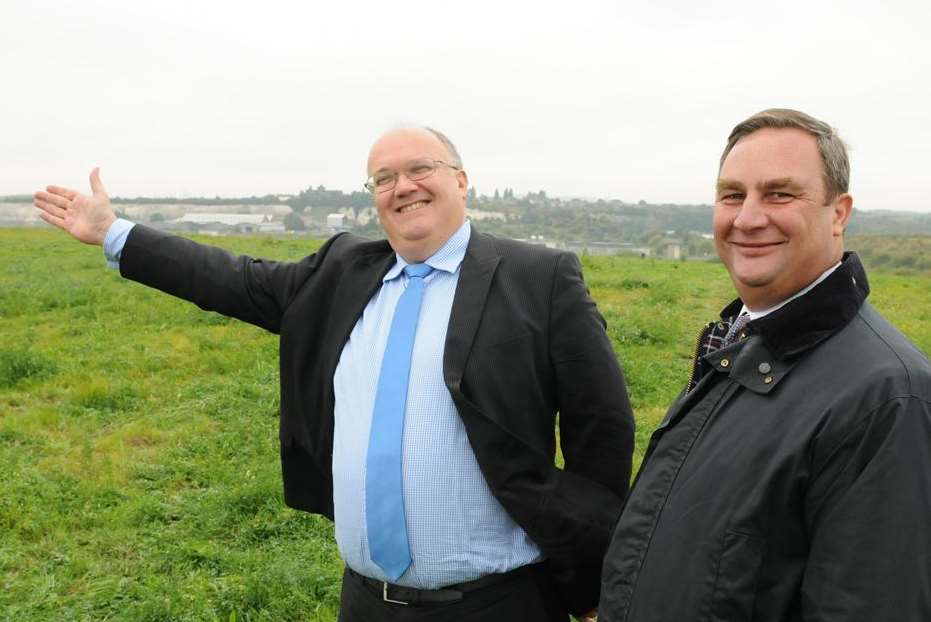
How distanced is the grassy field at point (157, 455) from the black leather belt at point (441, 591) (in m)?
1.78

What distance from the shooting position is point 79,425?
7.68 meters

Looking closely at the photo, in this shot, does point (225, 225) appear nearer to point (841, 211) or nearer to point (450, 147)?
point (450, 147)

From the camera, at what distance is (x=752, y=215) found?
6.64ft

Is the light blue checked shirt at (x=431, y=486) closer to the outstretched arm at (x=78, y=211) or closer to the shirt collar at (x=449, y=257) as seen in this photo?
the shirt collar at (x=449, y=257)

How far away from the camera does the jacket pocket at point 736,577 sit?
1.75m

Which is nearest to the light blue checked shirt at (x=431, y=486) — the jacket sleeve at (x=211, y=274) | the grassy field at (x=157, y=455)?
the jacket sleeve at (x=211, y=274)

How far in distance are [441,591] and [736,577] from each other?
1333mm

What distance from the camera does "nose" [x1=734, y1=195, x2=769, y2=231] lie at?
201cm

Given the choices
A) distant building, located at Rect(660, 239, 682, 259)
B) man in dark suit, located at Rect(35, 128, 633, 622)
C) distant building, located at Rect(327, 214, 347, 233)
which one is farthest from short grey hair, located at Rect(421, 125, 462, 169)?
distant building, located at Rect(660, 239, 682, 259)

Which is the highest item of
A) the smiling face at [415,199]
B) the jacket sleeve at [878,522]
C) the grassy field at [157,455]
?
the smiling face at [415,199]

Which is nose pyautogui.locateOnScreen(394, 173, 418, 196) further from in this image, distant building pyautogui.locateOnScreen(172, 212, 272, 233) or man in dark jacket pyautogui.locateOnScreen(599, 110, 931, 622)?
distant building pyautogui.locateOnScreen(172, 212, 272, 233)

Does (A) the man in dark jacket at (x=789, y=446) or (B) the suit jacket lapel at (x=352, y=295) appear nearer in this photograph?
(A) the man in dark jacket at (x=789, y=446)

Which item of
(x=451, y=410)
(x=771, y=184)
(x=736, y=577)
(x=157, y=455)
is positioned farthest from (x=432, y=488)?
(x=157, y=455)

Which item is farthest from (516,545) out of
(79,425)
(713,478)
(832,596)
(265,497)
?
(79,425)
